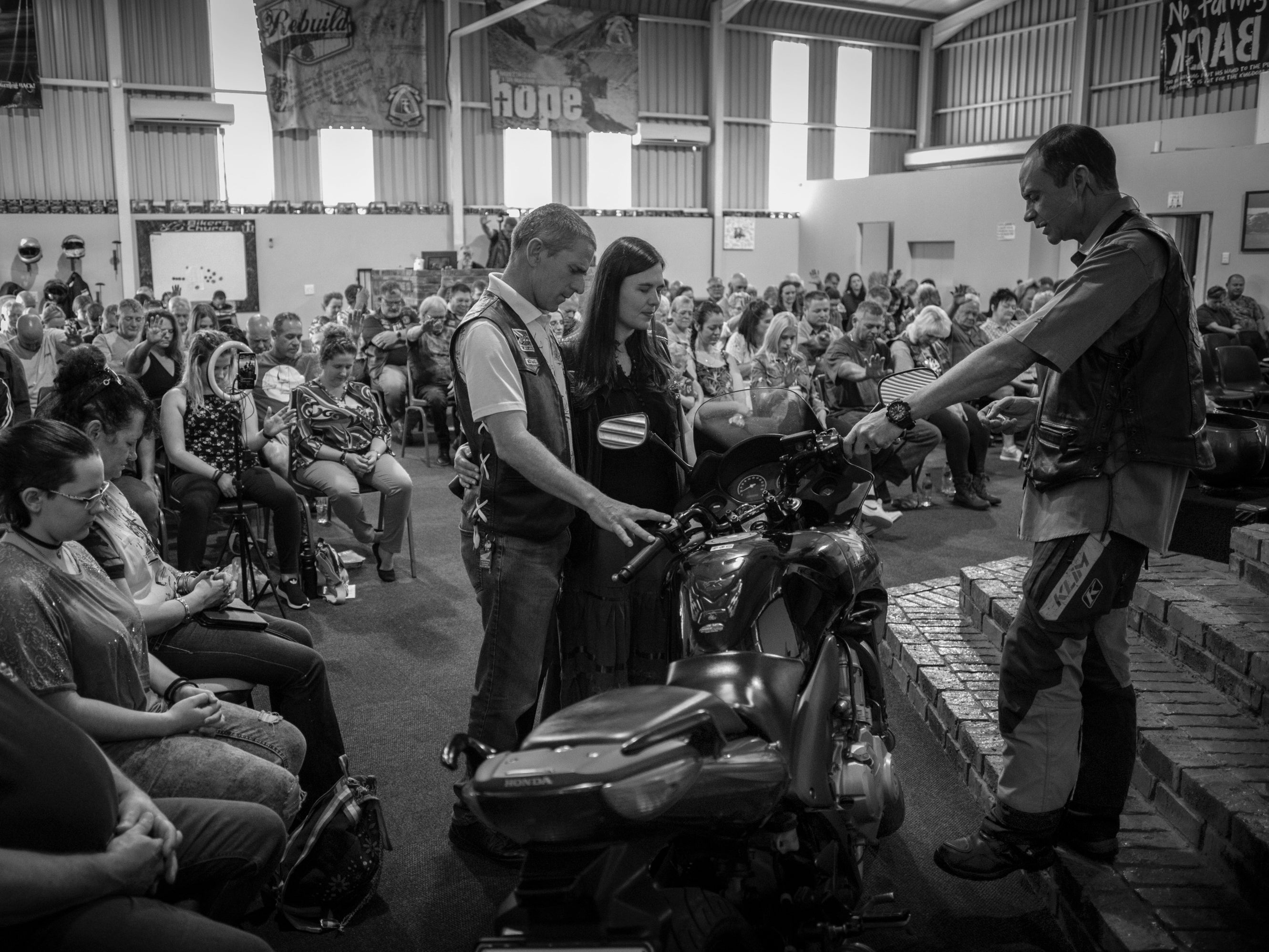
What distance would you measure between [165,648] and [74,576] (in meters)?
0.67

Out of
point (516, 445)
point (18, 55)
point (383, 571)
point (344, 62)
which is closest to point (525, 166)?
point (344, 62)

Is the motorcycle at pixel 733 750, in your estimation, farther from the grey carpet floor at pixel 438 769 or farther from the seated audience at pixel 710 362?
the seated audience at pixel 710 362

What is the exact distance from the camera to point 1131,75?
1845 cm

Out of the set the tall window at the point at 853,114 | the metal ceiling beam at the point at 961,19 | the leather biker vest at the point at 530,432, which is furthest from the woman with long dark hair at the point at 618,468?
the metal ceiling beam at the point at 961,19

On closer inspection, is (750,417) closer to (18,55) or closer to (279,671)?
(279,671)

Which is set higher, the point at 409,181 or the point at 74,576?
the point at 409,181

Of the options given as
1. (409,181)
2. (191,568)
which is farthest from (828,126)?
(191,568)

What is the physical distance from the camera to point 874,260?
2027cm

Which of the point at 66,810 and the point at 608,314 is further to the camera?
the point at 608,314

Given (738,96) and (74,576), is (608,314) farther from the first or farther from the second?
(738,96)

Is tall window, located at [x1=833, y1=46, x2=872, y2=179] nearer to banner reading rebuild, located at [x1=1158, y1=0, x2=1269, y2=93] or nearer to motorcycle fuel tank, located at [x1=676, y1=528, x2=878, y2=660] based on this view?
banner reading rebuild, located at [x1=1158, y1=0, x2=1269, y2=93]

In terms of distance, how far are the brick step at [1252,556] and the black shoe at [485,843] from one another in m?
2.60

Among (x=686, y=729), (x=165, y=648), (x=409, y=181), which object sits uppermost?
(x=409, y=181)

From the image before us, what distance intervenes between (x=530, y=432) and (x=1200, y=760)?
1.90 meters
